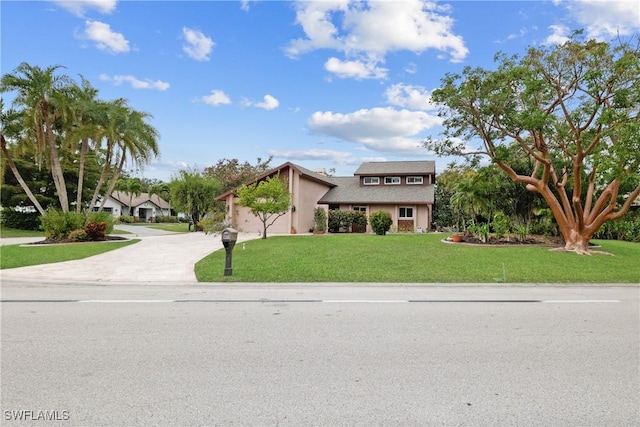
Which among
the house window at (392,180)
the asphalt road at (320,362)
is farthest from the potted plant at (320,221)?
the asphalt road at (320,362)

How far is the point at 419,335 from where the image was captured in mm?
5086

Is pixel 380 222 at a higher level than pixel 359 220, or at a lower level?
lower

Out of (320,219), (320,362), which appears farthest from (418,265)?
(320,219)

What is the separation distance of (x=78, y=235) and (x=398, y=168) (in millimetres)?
23846

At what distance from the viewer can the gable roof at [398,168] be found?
104 ft

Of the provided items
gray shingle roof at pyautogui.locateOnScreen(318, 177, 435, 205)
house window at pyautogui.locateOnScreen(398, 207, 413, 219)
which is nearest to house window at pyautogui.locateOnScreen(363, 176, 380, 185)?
gray shingle roof at pyautogui.locateOnScreen(318, 177, 435, 205)

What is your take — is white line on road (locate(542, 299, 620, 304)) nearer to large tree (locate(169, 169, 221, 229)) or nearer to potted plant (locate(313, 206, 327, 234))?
potted plant (locate(313, 206, 327, 234))

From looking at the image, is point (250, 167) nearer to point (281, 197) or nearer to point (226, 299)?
point (281, 197)

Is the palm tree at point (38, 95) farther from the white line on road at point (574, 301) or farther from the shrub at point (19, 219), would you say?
the white line on road at point (574, 301)

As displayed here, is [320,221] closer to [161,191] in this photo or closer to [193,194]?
[193,194]

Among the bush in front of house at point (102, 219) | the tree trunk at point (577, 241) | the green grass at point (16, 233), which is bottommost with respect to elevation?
the green grass at point (16, 233)

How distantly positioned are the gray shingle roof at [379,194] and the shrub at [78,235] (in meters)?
16.5

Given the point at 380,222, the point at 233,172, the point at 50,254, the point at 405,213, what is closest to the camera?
the point at 50,254

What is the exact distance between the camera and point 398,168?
3278cm
